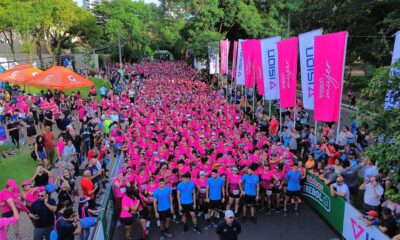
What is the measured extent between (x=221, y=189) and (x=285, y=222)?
2.04 meters

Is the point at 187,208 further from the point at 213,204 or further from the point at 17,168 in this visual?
the point at 17,168

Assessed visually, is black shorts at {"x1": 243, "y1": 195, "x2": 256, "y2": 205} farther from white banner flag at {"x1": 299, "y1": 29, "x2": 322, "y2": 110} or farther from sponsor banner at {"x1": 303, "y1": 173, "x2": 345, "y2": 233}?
white banner flag at {"x1": 299, "y1": 29, "x2": 322, "y2": 110}

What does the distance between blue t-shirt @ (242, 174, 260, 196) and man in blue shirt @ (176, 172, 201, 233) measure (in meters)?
1.38

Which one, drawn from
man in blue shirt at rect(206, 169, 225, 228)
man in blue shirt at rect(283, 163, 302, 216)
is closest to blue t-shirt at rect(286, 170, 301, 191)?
man in blue shirt at rect(283, 163, 302, 216)

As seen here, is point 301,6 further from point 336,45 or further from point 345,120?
A: point 336,45

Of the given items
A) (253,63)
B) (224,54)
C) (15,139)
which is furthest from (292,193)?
(224,54)

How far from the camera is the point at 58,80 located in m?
14.2

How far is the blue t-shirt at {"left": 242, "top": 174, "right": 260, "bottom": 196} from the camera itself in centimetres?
898

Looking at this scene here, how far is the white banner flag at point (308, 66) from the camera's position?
11.2 metres

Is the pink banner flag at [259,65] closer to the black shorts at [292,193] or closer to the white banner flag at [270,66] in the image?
the white banner flag at [270,66]

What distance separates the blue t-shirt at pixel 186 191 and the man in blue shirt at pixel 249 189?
138cm

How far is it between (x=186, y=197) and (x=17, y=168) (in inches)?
259

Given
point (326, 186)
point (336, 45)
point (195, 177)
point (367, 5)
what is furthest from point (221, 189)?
point (367, 5)

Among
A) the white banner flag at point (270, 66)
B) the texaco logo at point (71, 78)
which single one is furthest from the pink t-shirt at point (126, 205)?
the white banner flag at point (270, 66)
